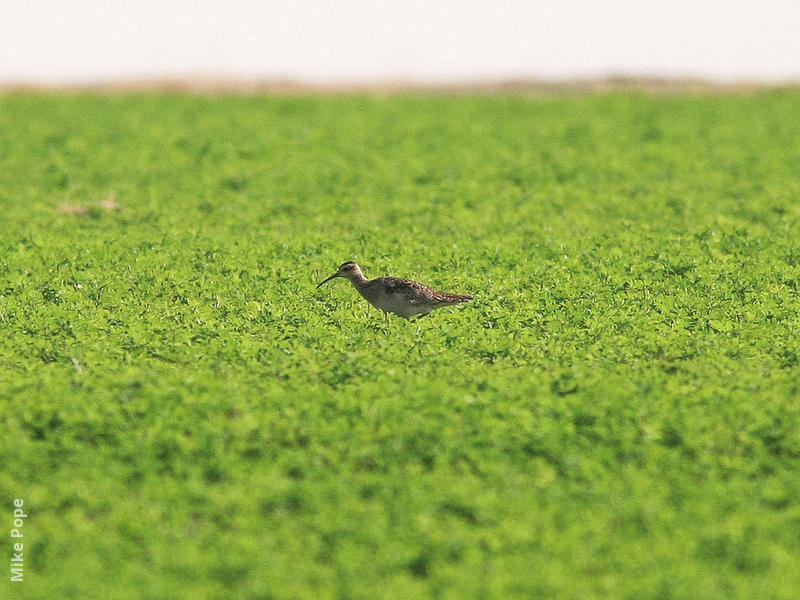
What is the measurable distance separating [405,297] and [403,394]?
316cm

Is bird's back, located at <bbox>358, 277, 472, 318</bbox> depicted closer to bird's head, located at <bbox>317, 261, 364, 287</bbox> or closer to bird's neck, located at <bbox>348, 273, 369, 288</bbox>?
bird's neck, located at <bbox>348, 273, 369, 288</bbox>

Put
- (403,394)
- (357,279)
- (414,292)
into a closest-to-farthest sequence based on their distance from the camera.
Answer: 1. (403,394)
2. (414,292)
3. (357,279)

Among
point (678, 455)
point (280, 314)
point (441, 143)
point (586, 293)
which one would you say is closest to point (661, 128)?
point (441, 143)

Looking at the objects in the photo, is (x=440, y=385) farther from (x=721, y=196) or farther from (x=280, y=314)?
(x=721, y=196)

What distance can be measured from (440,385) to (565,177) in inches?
734

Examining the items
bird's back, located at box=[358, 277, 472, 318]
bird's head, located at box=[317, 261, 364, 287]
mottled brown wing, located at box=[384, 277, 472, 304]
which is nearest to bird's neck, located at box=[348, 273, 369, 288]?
bird's head, located at box=[317, 261, 364, 287]

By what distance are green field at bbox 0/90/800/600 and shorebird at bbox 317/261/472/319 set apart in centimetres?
41

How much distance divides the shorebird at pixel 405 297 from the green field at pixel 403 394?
1.34 ft

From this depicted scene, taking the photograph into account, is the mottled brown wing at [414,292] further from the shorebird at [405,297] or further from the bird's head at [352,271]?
the bird's head at [352,271]

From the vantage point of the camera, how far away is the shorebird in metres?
17.3

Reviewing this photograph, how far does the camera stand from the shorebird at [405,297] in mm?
17266

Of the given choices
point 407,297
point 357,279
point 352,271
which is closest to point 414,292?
point 407,297

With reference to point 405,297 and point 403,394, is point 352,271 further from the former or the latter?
point 403,394

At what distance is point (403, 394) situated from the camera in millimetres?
14461
